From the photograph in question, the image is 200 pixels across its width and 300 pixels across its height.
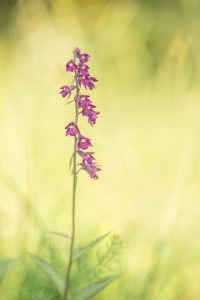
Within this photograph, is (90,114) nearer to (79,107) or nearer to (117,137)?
(79,107)

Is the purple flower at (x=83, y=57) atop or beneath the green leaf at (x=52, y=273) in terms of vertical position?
atop

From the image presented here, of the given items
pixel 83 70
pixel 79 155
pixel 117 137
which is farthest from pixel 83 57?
pixel 117 137

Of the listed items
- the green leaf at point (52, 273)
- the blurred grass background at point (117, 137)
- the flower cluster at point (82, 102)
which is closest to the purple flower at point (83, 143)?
the flower cluster at point (82, 102)

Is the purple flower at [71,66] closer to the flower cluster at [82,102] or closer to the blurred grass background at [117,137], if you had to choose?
the flower cluster at [82,102]

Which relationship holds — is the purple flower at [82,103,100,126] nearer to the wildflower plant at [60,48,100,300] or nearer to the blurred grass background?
the wildflower plant at [60,48,100,300]

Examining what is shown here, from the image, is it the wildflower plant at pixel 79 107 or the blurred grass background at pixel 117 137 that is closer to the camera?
the wildflower plant at pixel 79 107

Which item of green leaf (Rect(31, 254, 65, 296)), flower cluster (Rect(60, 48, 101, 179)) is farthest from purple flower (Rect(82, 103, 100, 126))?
green leaf (Rect(31, 254, 65, 296))

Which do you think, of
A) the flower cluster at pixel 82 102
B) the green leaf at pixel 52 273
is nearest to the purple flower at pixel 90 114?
the flower cluster at pixel 82 102

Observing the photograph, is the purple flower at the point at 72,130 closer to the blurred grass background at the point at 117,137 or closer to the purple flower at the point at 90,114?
the purple flower at the point at 90,114
